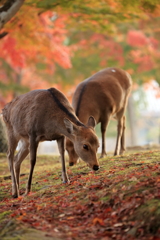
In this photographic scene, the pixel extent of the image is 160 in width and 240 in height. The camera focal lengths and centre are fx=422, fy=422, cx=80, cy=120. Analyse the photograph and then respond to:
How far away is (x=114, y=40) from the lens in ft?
83.0

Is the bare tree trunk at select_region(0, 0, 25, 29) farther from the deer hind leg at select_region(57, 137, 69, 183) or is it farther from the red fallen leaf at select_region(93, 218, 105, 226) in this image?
the red fallen leaf at select_region(93, 218, 105, 226)

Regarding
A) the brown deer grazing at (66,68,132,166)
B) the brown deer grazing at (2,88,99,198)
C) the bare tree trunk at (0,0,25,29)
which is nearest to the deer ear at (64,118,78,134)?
the brown deer grazing at (2,88,99,198)

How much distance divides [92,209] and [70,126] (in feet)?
6.27

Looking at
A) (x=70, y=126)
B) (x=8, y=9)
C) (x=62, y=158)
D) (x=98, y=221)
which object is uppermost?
(x=8, y=9)

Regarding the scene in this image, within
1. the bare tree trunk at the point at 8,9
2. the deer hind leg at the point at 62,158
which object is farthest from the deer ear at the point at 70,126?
the bare tree trunk at the point at 8,9

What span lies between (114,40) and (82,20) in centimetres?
1156

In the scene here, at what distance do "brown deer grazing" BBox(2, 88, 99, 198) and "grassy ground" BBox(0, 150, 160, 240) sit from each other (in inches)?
18.6

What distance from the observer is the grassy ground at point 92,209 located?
4473mm

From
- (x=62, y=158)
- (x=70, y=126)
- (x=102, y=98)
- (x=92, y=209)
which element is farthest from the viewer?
(x=102, y=98)

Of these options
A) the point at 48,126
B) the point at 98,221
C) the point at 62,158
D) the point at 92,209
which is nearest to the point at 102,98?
the point at 62,158

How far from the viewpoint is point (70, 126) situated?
22.5 feet

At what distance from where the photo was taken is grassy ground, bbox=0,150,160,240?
4.47 m

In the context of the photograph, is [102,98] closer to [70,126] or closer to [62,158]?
[62,158]

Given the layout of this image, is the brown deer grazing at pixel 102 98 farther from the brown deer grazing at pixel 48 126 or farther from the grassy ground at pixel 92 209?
the grassy ground at pixel 92 209
